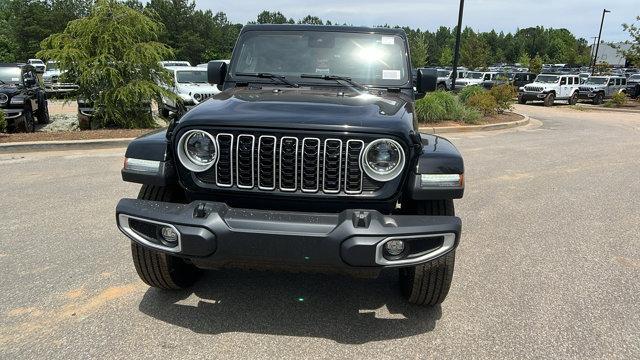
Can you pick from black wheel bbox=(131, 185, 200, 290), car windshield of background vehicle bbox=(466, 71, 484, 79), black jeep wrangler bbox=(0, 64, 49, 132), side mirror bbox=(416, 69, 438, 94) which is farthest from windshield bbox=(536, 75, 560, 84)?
black wheel bbox=(131, 185, 200, 290)

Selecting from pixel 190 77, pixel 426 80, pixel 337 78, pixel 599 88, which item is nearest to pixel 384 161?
pixel 337 78

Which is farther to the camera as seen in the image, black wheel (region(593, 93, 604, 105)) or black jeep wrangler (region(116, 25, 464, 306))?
black wheel (region(593, 93, 604, 105))

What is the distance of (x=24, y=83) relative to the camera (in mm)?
11406

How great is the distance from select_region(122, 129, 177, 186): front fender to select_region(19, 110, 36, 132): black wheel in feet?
30.8

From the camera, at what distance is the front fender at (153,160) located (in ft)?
9.54

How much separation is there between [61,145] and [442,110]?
371 inches

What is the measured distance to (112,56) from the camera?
1055 centimetres

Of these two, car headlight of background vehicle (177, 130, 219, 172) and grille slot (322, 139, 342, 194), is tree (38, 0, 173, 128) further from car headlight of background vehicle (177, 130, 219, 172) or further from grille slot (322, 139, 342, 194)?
grille slot (322, 139, 342, 194)

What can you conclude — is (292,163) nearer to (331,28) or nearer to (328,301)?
(328,301)

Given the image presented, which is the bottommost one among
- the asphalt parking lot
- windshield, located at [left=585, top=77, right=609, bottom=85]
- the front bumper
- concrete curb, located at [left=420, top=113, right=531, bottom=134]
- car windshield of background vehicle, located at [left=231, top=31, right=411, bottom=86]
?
concrete curb, located at [left=420, top=113, right=531, bottom=134]

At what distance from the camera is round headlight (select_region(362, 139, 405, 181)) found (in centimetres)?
271

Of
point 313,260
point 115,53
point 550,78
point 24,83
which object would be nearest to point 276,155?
point 313,260

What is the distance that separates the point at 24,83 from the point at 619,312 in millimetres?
12270

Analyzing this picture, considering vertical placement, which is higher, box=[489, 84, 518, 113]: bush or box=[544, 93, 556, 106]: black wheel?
box=[489, 84, 518, 113]: bush
